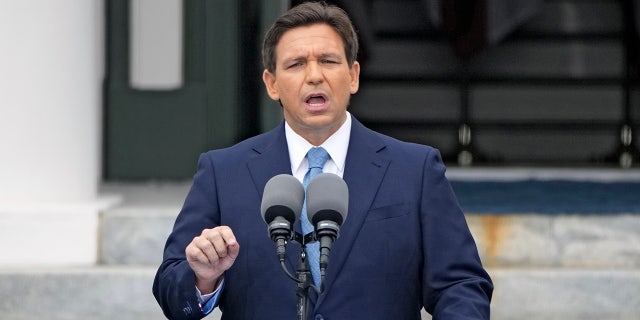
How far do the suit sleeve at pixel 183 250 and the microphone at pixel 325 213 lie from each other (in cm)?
58

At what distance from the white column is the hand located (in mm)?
3994

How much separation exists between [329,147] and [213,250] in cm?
59

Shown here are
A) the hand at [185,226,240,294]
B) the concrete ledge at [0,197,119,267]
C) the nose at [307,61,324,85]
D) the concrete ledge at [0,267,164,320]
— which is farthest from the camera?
the concrete ledge at [0,197,119,267]

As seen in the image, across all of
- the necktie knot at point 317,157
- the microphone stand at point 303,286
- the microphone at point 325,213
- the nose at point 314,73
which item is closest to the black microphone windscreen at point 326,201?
the microphone at point 325,213

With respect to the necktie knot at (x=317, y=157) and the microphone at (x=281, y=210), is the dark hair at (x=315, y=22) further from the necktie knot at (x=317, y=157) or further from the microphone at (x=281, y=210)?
the microphone at (x=281, y=210)

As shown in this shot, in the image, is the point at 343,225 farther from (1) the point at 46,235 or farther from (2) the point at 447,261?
(1) the point at 46,235

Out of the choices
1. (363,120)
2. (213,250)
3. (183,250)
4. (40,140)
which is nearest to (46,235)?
(40,140)

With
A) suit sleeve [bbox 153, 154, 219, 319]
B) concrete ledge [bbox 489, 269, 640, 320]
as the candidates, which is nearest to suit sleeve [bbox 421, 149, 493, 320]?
suit sleeve [bbox 153, 154, 219, 319]

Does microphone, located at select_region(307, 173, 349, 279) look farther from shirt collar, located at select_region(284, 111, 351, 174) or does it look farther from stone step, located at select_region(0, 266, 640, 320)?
stone step, located at select_region(0, 266, 640, 320)

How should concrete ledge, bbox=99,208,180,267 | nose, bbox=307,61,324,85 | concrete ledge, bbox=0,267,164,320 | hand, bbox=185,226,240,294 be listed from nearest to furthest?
hand, bbox=185,226,240,294 < nose, bbox=307,61,324,85 < concrete ledge, bbox=0,267,164,320 < concrete ledge, bbox=99,208,180,267

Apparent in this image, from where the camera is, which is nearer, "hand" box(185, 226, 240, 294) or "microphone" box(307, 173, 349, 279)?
"microphone" box(307, 173, 349, 279)

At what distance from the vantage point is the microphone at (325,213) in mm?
2549

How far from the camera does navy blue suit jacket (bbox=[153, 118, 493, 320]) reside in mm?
3133

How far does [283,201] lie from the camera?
8.43 ft
